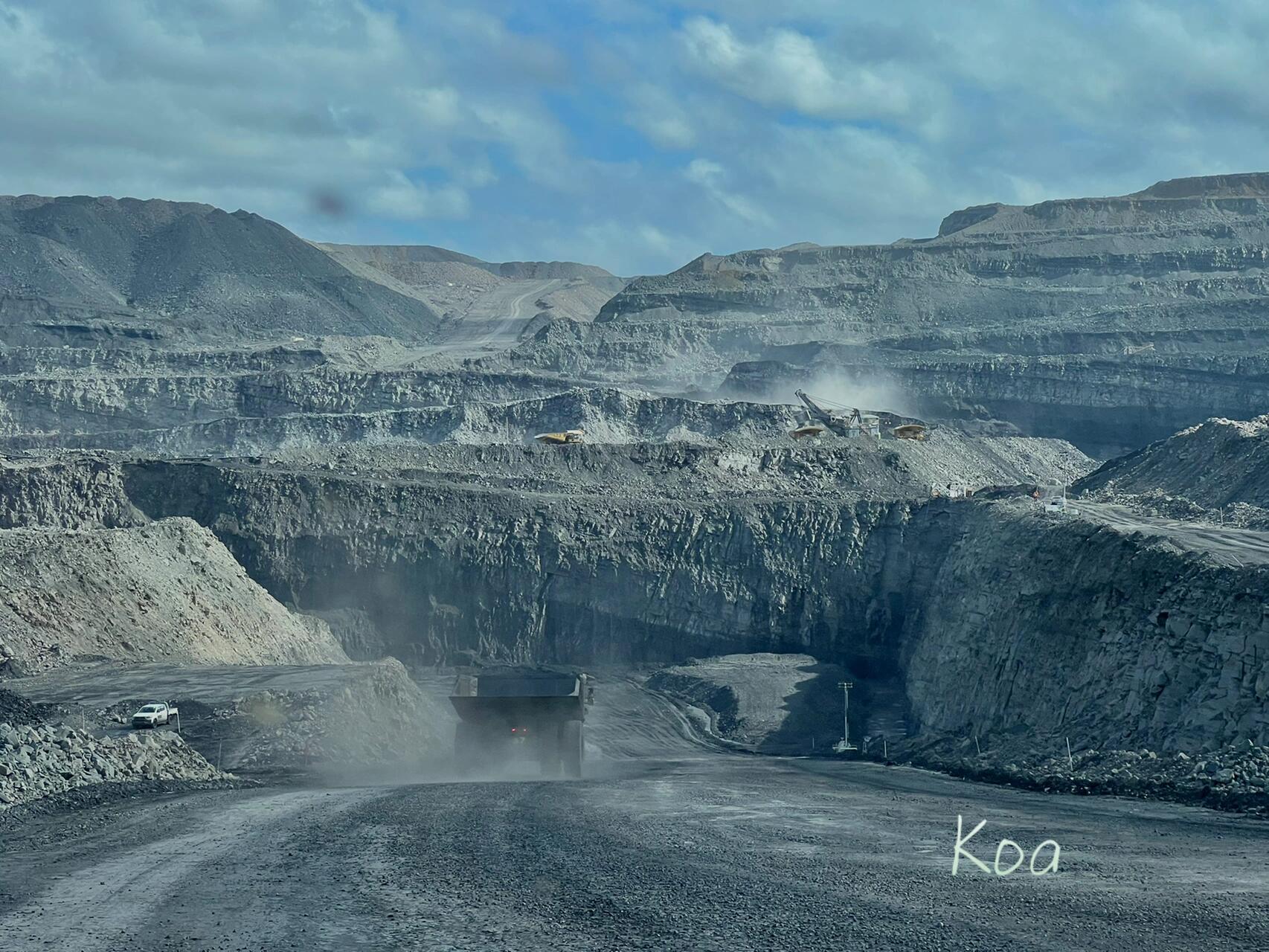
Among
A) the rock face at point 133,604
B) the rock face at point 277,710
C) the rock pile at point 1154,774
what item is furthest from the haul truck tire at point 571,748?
the rock face at point 133,604

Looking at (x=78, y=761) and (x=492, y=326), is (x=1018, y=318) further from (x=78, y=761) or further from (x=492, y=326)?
(x=78, y=761)

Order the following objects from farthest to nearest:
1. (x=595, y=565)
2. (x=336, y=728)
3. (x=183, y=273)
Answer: (x=183, y=273) < (x=595, y=565) < (x=336, y=728)

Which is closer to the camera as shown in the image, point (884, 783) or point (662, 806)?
point (662, 806)

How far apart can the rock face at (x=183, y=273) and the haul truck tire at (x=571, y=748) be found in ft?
380

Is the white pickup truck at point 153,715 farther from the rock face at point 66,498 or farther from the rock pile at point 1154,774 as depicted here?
the rock face at point 66,498

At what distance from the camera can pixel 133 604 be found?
159 ft

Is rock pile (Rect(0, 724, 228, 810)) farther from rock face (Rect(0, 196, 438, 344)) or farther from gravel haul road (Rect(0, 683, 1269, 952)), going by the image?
rock face (Rect(0, 196, 438, 344))

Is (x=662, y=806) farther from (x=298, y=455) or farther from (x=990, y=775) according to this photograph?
(x=298, y=455)

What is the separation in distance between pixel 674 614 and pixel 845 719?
12.5 metres

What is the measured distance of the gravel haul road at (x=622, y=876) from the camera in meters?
14.7

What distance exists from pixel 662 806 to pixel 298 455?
186ft

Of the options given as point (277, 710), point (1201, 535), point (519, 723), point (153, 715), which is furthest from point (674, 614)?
point (153, 715)

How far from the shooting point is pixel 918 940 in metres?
14.5

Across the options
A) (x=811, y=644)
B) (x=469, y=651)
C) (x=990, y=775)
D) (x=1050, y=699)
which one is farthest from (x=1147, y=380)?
(x=990, y=775)
